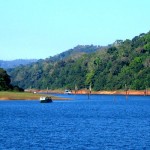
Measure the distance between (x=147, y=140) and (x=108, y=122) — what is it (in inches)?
1153

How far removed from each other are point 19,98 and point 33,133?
11348cm

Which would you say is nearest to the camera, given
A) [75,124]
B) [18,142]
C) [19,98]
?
[18,142]

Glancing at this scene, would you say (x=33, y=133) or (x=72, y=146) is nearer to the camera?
(x=72, y=146)

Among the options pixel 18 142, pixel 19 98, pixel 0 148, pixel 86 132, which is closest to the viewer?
pixel 0 148

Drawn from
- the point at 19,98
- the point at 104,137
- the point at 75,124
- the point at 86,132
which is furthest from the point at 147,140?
the point at 19,98

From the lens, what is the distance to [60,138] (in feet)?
249

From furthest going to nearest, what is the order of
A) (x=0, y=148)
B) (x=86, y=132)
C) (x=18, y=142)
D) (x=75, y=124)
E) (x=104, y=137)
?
(x=75, y=124), (x=86, y=132), (x=104, y=137), (x=18, y=142), (x=0, y=148)

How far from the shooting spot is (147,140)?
7406cm

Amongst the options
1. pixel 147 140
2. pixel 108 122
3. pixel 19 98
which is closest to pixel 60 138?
pixel 147 140

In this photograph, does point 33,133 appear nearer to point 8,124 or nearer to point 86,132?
point 86,132

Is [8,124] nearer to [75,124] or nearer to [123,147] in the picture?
[75,124]

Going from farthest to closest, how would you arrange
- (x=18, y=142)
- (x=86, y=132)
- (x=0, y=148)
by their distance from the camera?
(x=86, y=132) → (x=18, y=142) → (x=0, y=148)

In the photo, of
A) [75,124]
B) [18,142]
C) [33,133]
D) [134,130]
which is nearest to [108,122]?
[75,124]

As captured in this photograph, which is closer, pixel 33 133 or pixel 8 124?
pixel 33 133
